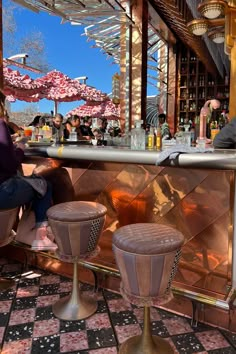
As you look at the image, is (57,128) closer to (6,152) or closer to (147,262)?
(6,152)

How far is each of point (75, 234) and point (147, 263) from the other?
55cm

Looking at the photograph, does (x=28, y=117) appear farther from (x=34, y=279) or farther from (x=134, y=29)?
(x=34, y=279)

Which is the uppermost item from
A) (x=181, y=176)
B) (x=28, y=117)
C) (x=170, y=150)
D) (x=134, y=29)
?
(x=134, y=29)

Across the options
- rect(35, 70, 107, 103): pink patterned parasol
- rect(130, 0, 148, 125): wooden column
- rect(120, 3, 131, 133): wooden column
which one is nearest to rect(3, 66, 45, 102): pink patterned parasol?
rect(35, 70, 107, 103): pink patterned parasol

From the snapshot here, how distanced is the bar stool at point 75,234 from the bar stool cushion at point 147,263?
0.35 m

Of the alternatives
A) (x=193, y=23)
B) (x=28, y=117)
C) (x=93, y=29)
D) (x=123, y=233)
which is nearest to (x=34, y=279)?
(x=123, y=233)

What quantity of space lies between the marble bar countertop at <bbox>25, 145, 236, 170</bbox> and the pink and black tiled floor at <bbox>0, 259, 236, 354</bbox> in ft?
3.03

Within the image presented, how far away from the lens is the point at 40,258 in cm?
254

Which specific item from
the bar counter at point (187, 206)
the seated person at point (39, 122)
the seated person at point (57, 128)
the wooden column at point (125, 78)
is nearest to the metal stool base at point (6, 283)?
the bar counter at point (187, 206)

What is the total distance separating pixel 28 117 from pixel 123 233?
16445 millimetres

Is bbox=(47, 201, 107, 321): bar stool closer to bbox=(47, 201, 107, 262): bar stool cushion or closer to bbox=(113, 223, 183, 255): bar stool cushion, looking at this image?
bbox=(47, 201, 107, 262): bar stool cushion

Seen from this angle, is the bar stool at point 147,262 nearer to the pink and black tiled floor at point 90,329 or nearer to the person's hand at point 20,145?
the pink and black tiled floor at point 90,329

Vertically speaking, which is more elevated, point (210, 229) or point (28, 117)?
point (28, 117)

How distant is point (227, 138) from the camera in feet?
6.81
